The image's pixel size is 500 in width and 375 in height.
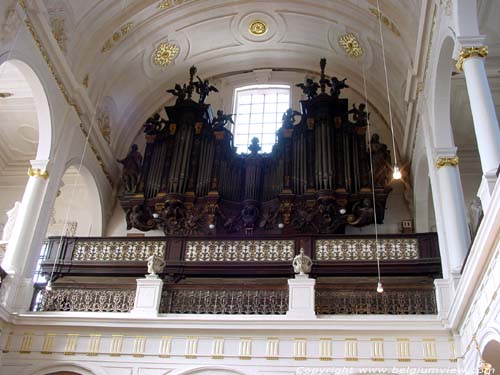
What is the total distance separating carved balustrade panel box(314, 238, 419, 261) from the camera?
41.0 feet

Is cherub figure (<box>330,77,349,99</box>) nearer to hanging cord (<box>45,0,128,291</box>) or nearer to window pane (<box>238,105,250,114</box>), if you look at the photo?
window pane (<box>238,105,250,114</box>)

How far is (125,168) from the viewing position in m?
15.5

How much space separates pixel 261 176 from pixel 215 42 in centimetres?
472

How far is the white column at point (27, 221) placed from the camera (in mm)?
12133

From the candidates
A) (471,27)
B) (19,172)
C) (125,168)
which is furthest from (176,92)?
(471,27)

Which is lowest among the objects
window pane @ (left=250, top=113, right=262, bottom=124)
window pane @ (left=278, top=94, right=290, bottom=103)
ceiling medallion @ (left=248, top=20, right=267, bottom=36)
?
window pane @ (left=250, top=113, right=262, bottom=124)

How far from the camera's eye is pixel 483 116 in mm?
8766

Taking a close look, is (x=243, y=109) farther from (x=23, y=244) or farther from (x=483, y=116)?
(x=483, y=116)

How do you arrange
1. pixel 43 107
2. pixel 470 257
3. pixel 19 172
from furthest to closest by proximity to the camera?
pixel 19 172 → pixel 43 107 → pixel 470 257

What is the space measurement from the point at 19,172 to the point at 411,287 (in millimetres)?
11712

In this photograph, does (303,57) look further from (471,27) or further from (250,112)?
(471,27)

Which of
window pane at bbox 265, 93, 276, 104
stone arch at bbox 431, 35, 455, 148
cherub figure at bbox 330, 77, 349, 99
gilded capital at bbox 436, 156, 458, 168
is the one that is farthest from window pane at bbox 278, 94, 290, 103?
gilded capital at bbox 436, 156, 458, 168

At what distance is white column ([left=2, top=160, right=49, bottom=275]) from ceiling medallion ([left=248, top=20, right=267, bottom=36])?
7.10 m

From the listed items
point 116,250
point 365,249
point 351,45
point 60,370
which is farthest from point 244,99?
point 60,370
